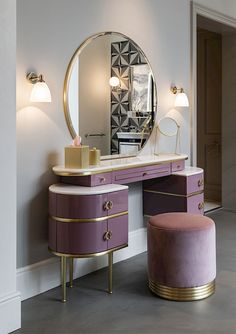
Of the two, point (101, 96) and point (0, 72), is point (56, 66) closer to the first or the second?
point (101, 96)

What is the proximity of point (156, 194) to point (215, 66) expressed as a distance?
10.4 feet

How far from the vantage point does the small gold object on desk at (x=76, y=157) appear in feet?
10.5

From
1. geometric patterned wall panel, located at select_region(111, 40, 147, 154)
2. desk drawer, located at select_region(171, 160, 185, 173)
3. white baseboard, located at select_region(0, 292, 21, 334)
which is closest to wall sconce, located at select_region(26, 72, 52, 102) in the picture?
geometric patterned wall panel, located at select_region(111, 40, 147, 154)

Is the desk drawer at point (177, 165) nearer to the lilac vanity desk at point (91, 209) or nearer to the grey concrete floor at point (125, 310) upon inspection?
the lilac vanity desk at point (91, 209)

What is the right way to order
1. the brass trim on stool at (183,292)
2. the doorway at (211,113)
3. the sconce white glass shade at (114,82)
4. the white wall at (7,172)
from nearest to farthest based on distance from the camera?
1. the white wall at (7,172)
2. the brass trim on stool at (183,292)
3. the sconce white glass shade at (114,82)
4. the doorway at (211,113)

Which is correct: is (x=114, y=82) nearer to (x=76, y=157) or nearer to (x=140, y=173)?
(x=140, y=173)

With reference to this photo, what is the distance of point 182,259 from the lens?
10.0 feet

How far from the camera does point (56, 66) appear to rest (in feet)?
11.0

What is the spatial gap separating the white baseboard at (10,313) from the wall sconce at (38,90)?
1277mm

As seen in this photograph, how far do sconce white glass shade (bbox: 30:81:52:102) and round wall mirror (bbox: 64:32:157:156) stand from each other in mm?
311

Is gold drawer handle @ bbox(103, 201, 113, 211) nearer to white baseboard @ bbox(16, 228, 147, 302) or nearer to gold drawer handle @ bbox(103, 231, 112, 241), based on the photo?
gold drawer handle @ bbox(103, 231, 112, 241)

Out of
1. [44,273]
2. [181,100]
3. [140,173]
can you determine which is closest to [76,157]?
[140,173]

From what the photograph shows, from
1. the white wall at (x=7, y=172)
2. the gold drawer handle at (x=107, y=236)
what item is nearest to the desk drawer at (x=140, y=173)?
the gold drawer handle at (x=107, y=236)

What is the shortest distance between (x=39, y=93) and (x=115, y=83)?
39.0 inches
